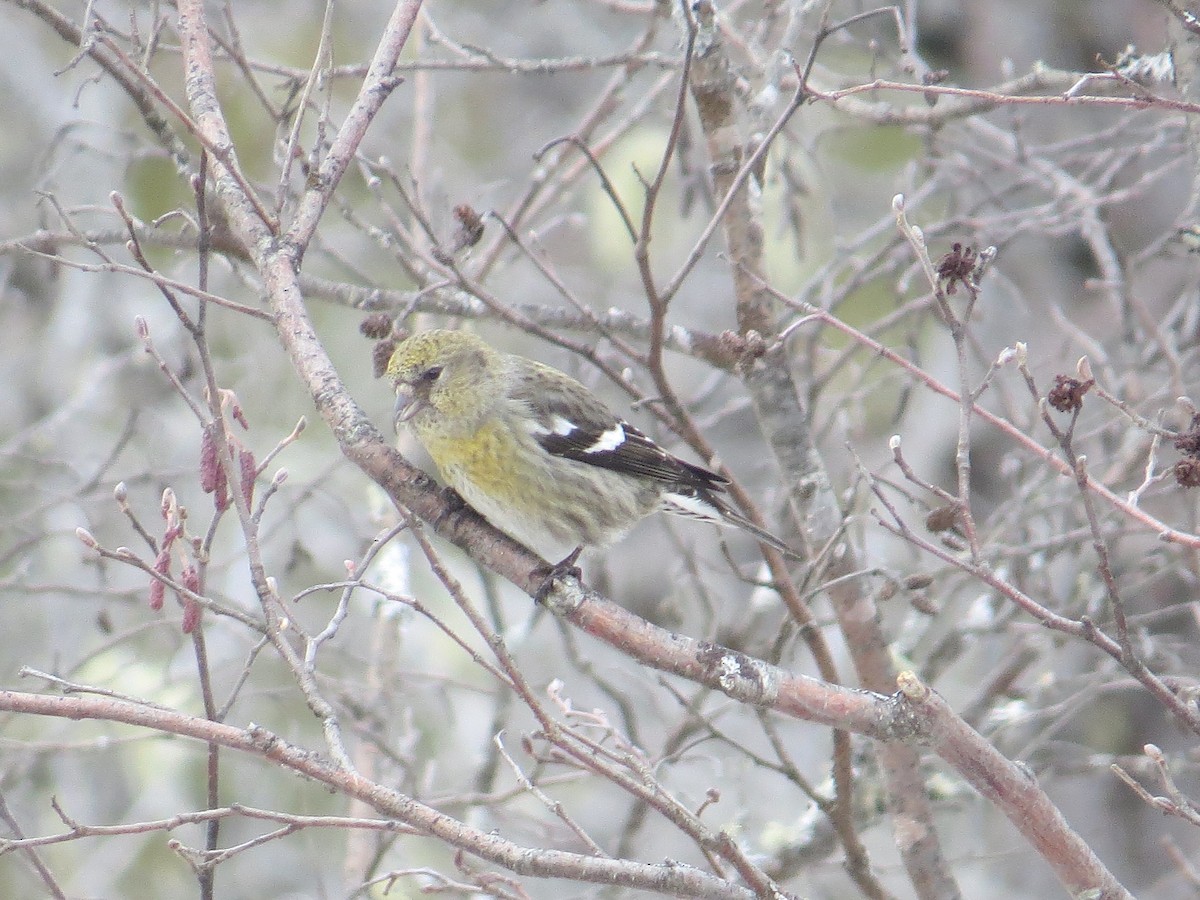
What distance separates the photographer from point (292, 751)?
200cm

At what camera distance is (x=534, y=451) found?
12.8 ft

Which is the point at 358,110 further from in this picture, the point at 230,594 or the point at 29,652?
the point at 29,652

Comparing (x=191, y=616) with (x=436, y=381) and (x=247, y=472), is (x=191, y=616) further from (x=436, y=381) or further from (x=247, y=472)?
(x=436, y=381)

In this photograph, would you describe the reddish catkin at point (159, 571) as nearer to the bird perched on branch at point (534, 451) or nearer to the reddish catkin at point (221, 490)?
the reddish catkin at point (221, 490)

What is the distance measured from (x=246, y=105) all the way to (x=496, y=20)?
2110 millimetres

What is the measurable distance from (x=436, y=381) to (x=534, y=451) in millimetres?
363

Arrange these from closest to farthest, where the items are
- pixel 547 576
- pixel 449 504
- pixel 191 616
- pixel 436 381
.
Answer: pixel 191 616 → pixel 547 576 → pixel 449 504 → pixel 436 381

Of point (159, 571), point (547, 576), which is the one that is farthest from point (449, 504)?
point (159, 571)

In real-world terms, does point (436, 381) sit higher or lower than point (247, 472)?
higher

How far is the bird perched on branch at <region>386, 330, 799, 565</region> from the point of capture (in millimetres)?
3754

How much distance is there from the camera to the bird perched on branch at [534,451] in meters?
3.75

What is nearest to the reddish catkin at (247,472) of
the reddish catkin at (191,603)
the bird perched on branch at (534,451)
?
the reddish catkin at (191,603)

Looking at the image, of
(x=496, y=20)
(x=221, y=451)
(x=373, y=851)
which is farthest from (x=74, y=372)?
(x=221, y=451)

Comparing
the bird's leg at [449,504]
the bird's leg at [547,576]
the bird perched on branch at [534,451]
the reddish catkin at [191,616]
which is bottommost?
the reddish catkin at [191,616]
